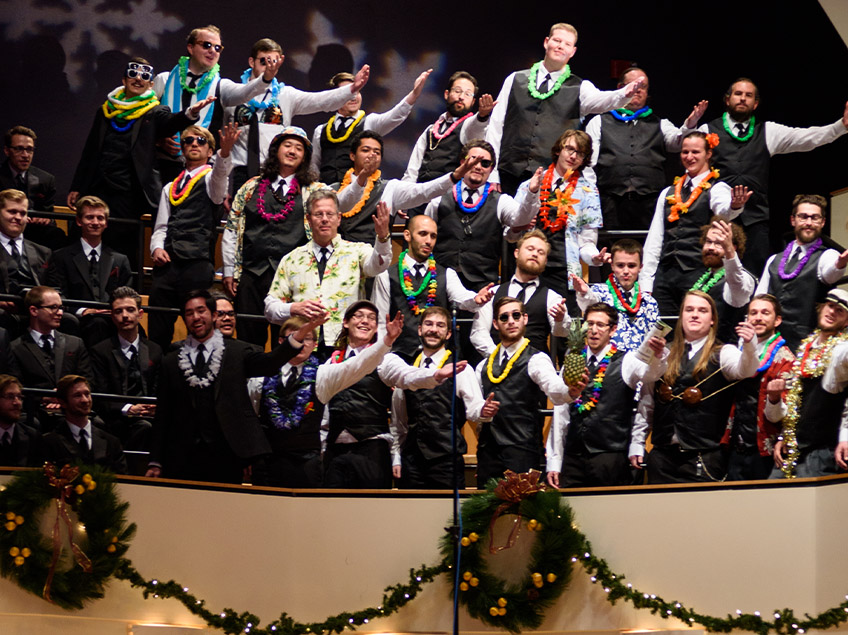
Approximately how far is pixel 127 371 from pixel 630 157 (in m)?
2.74

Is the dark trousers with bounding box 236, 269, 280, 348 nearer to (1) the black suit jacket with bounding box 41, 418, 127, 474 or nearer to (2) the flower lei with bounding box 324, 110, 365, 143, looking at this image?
(1) the black suit jacket with bounding box 41, 418, 127, 474

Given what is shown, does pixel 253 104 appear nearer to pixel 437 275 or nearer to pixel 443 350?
pixel 437 275

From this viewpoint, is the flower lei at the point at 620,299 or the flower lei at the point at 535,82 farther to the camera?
the flower lei at the point at 535,82

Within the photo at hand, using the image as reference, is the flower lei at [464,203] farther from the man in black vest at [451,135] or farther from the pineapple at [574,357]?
the pineapple at [574,357]

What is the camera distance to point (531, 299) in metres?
6.50

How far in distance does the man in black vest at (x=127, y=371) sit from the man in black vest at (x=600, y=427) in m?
1.76

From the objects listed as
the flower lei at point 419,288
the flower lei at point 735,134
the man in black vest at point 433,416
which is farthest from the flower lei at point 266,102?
the flower lei at point 735,134

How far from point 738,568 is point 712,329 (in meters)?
1.00

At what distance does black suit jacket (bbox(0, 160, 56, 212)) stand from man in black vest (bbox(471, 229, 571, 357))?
2.39 meters

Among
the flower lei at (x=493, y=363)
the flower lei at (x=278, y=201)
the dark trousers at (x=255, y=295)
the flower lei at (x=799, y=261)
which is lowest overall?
the flower lei at (x=493, y=363)

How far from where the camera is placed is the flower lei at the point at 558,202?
684cm

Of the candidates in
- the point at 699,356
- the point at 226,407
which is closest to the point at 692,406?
the point at 699,356

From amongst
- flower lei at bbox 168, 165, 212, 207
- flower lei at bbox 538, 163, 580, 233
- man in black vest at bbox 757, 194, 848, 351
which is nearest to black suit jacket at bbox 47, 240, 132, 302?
flower lei at bbox 168, 165, 212, 207

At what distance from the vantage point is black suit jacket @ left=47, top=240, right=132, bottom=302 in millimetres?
6688
